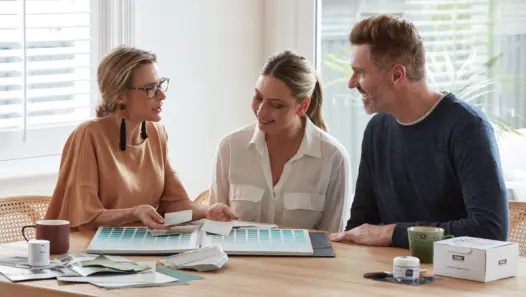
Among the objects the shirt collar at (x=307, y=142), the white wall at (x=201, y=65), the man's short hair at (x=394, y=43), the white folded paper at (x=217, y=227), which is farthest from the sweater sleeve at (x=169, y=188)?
the white wall at (x=201, y=65)

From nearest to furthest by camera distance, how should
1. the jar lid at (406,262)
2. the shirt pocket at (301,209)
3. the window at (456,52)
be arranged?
the jar lid at (406,262), the shirt pocket at (301,209), the window at (456,52)

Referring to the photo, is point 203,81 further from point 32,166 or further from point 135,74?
point 135,74

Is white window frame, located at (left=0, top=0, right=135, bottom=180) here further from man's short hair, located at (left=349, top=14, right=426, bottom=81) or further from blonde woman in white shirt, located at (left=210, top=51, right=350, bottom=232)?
man's short hair, located at (left=349, top=14, right=426, bottom=81)

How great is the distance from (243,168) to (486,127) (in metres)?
0.92

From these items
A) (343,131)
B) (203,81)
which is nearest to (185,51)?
(203,81)

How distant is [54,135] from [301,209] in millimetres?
1279

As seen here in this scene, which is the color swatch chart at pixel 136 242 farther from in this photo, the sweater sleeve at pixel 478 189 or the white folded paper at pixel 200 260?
the sweater sleeve at pixel 478 189

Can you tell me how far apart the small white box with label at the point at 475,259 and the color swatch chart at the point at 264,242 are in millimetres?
381

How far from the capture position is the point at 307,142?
3.24 m

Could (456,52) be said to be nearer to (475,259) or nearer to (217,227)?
(217,227)

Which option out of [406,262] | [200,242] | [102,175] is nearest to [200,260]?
[200,242]

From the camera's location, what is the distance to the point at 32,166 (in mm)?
3828

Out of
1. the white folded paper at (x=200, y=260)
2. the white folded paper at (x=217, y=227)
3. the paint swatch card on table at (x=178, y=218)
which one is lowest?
the white folded paper at (x=200, y=260)

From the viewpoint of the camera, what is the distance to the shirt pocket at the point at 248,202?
3.23 meters
